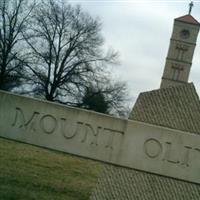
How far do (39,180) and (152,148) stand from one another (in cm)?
728

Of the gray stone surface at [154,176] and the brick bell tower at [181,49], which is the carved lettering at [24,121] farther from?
the brick bell tower at [181,49]

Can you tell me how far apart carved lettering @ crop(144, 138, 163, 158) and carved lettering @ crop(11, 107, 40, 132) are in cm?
145

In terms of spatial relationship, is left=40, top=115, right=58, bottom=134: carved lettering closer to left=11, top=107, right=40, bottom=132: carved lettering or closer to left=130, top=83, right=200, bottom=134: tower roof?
left=11, top=107, right=40, bottom=132: carved lettering

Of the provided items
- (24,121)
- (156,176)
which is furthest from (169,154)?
(156,176)

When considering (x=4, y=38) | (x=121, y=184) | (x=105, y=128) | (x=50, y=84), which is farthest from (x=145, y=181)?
(x=50, y=84)

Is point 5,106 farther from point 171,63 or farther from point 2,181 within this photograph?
point 171,63

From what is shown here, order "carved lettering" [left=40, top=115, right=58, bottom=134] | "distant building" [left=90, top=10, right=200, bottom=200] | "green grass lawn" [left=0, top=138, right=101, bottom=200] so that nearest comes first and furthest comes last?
"carved lettering" [left=40, top=115, right=58, bottom=134] → "distant building" [left=90, top=10, right=200, bottom=200] → "green grass lawn" [left=0, top=138, right=101, bottom=200]

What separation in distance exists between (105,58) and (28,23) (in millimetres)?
7212

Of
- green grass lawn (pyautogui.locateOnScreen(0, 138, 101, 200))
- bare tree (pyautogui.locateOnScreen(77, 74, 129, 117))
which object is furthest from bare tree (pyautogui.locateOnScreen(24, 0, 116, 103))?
A: green grass lawn (pyautogui.locateOnScreen(0, 138, 101, 200))

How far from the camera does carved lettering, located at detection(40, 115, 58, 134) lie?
7.18m

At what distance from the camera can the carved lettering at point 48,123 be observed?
7.18 m

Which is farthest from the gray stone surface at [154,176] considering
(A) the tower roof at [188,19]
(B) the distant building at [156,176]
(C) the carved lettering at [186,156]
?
(A) the tower roof at [188,19]

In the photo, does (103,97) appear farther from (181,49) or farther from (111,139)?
(111,139)

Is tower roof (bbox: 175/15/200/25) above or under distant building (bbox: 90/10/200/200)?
above
